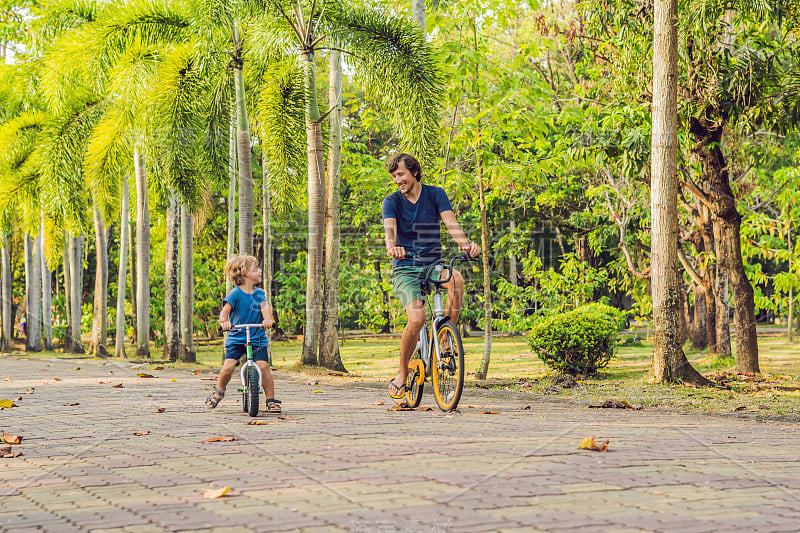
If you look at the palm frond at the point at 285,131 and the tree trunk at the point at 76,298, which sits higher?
the palm frond at the point at 285,131

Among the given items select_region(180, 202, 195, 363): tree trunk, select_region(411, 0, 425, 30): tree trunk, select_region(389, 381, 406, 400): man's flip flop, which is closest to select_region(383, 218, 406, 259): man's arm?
select_region(389, 381, 406, 400): man's flip flop

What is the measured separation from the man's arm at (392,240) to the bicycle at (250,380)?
1593mm

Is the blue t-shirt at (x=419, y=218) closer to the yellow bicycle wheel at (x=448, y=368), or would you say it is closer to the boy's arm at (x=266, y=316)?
the yellow bicycle wheel at (x=448, y=368)

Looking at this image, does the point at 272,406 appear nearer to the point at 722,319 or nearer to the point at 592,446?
the point at 592,446

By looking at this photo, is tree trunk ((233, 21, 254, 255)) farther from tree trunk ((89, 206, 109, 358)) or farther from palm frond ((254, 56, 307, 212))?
tree trunk ((89, 206, 109, 358))

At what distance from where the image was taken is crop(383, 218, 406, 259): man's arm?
6.82 meters

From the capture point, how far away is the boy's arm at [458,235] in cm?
657

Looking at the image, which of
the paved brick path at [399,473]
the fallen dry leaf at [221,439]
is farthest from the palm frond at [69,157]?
the fallen dry leaf at [221,439]

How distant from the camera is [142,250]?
2145cm

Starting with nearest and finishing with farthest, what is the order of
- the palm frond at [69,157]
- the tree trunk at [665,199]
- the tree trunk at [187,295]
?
the tree trunk at [665,199]
the tree trunk at [187,295]
the palm frond at [69,157]

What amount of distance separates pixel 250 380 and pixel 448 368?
73.5 inches

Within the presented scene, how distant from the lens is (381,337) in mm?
36219

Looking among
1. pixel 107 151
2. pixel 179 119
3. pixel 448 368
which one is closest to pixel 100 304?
pixel 107 151

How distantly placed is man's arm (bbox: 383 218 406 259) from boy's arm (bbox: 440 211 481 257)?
468mm
